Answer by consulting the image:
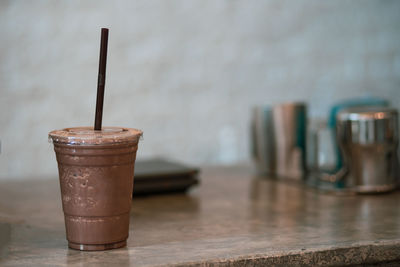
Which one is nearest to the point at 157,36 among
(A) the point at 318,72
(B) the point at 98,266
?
(A) the point at 318,72

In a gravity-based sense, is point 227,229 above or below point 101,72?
below

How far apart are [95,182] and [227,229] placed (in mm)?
305

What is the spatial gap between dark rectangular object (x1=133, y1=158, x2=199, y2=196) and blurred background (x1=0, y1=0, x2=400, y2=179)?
1.61 ft

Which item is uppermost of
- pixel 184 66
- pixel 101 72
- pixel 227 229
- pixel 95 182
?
pixel 184 66

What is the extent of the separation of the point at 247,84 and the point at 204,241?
1.14 m

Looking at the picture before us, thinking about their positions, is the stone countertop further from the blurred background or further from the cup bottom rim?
the blurred background

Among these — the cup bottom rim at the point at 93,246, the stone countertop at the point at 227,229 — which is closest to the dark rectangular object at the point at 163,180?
the stone countertop at the point at 227,229

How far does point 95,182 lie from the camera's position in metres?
0.84

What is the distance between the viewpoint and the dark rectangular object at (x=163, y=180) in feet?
4.50

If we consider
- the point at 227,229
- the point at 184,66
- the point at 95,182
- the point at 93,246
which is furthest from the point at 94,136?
the point at 184,66

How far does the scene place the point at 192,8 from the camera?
190 centimetres

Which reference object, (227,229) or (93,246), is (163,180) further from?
(93,246)

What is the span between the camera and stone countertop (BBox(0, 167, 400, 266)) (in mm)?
845

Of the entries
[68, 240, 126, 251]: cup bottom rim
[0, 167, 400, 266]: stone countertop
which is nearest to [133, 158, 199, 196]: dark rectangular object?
[0, 167, 400, 266]: stone countertop
